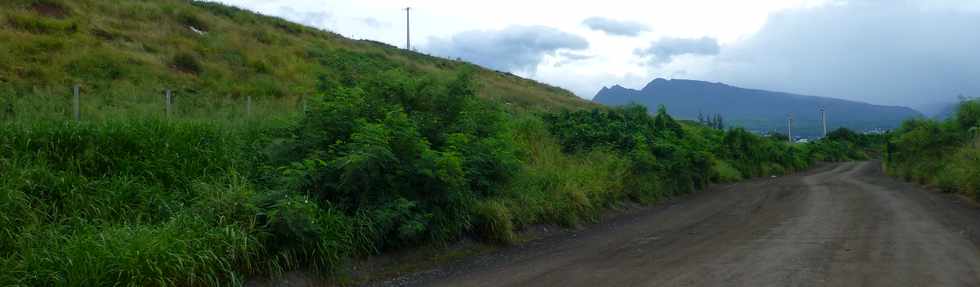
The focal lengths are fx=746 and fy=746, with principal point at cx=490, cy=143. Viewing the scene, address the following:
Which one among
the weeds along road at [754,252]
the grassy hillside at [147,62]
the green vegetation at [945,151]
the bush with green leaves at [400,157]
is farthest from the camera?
the green vegetation at [945,151]

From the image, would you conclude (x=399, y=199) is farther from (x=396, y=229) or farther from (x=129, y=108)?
(x=129, y=108)

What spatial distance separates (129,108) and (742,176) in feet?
104

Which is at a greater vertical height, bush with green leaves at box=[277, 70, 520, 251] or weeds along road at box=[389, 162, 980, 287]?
bush with green leaves at box=[277, 70, 520, 251]

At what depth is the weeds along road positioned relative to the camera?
8672mm

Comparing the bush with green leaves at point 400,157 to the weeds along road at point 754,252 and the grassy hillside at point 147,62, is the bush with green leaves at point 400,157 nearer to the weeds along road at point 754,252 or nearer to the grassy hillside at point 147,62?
the weeds along road at point 754,252

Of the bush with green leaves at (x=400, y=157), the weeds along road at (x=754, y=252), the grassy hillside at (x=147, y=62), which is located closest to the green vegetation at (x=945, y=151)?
the weeds along road at (x=754, y=252)

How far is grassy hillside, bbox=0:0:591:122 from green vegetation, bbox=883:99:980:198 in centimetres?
1375

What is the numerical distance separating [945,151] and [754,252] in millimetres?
21828

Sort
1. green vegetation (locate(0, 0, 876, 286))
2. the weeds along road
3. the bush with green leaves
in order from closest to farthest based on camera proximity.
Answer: green vegetation (locate(0, 0, 876, 286)), the weeds along road, the bush with green leaves

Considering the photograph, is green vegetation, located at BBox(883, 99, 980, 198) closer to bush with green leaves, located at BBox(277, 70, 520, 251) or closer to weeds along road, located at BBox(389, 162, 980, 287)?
weeds along road, located at BBox(389, 162, 980, 287)

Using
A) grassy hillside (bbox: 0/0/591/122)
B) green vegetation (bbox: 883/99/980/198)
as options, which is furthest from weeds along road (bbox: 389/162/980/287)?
grassy hillside (bbox: 0/0/591/122)

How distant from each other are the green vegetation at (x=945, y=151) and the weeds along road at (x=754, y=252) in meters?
3.85

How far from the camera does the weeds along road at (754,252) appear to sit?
8672mm

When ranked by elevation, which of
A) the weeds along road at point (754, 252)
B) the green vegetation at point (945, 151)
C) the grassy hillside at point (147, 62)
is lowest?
the weeds along road at point (754, 252)
